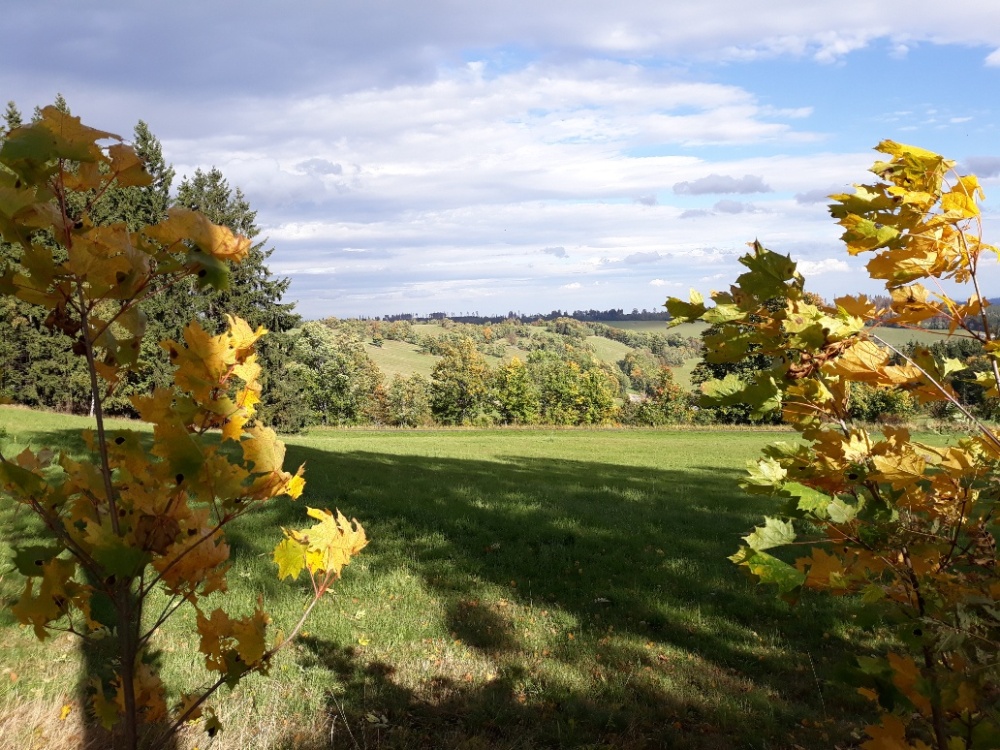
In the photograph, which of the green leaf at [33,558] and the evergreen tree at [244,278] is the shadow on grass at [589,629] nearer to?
the green leaf at [33,558]

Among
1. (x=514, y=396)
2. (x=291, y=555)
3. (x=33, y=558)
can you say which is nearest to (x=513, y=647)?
(x=291, y=555)

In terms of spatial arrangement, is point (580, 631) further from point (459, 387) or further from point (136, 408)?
point (459, 387)

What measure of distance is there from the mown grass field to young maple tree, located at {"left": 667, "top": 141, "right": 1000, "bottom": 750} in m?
0.29

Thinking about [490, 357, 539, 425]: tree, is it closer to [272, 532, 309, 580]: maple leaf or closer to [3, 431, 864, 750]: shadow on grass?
[3, 431, 864, 750]: shadow on grass

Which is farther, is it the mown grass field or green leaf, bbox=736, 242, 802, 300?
the mown grass field

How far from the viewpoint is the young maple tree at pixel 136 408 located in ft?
4.44

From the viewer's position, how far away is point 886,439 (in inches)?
69.8

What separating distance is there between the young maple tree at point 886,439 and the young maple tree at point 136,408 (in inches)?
50.5

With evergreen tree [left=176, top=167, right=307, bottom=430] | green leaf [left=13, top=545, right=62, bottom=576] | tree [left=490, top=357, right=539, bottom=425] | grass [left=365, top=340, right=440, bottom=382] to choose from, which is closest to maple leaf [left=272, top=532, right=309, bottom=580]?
green leaf [left=13, top=545, right=62, bottom=576]

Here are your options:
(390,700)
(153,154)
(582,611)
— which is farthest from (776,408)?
(153,154)

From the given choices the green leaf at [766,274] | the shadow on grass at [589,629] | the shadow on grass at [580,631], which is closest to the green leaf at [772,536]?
the green leaf at [766,274]

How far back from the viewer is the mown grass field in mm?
3486

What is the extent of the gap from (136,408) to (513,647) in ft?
12.3

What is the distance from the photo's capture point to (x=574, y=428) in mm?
35781
